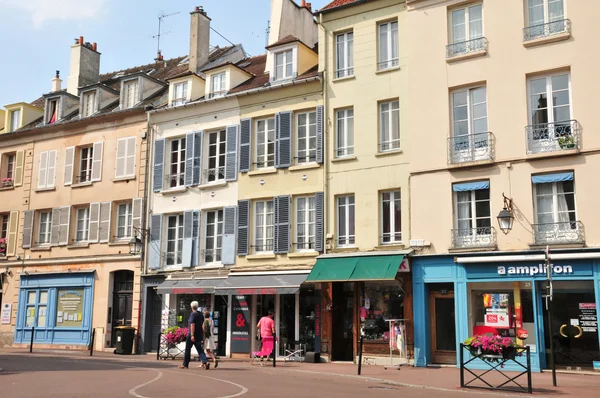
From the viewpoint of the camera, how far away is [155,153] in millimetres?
24547

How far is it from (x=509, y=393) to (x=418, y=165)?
8129 mm

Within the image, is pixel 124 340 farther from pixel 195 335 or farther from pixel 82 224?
pixel 195 335

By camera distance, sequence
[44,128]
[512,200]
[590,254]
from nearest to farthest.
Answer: [590,254] → [512,200] → [44,128]

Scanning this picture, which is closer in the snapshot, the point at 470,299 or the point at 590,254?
the point at 590,254

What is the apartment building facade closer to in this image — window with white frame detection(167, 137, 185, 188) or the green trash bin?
window with white frame detection(167, 137, 185, 188)

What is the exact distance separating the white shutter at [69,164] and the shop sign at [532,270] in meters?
16.9

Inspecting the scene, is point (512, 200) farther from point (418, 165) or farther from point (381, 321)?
point (381, 321)

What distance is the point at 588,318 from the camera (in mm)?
16344

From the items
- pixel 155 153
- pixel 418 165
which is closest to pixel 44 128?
pixel 155 153

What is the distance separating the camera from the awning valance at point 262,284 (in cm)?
1970

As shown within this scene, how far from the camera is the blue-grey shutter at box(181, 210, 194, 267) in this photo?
74.7 feet

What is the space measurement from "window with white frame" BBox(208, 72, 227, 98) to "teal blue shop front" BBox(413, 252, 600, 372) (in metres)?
9.52

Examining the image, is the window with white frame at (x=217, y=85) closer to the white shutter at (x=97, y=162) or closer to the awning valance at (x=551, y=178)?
the white shutter at (x=97, y=162)

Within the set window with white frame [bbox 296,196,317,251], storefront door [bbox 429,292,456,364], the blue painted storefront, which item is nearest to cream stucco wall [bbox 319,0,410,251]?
window with white frame [bbox 296,196,317,251]
